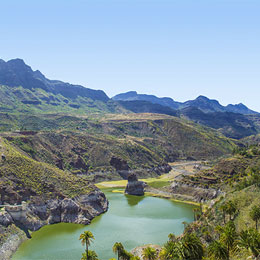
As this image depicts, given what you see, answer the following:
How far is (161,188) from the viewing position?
7082 inches

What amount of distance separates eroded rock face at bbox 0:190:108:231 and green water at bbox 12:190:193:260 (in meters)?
2.82

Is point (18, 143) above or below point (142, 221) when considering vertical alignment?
above

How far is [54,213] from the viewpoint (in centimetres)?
11181

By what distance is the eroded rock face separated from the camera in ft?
325

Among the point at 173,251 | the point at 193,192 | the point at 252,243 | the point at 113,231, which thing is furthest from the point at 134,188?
the point at 252,243

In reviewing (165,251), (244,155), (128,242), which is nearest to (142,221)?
(128,242)

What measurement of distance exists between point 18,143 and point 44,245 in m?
113

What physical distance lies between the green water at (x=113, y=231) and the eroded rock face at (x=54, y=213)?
282 centimetres

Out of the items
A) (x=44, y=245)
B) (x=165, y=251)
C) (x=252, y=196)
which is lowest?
(x=44, y=245)

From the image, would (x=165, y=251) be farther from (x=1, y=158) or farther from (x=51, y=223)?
(x=1, y=158)

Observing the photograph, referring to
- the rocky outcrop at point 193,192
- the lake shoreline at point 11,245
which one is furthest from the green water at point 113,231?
the rocky outcrop at point 193,192

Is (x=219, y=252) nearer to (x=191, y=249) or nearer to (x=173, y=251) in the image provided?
(x=191, y=249)

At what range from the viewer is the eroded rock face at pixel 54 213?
98931mm

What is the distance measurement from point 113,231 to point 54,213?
24.4 metres
